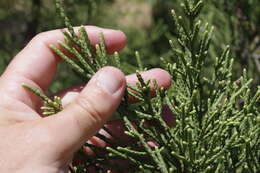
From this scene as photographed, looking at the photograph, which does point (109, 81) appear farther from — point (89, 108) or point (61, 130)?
point (61, 130)

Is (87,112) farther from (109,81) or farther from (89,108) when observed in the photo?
(109,81)

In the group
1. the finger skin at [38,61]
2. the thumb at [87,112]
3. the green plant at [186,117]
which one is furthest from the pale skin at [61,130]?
the finger skin at [38,61]

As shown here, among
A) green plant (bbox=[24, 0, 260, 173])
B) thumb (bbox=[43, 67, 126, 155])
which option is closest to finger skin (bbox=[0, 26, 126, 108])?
green plant (bbox=[24, 0, 260, 173])

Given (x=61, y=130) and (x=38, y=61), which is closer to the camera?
(x=61, y=130)

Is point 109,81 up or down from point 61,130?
up

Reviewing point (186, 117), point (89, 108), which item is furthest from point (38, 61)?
point (186, 117)

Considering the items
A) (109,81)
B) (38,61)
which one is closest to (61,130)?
(109,81)

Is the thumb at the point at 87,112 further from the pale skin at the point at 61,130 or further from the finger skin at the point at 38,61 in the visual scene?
the finger skin at the point at 38,61
